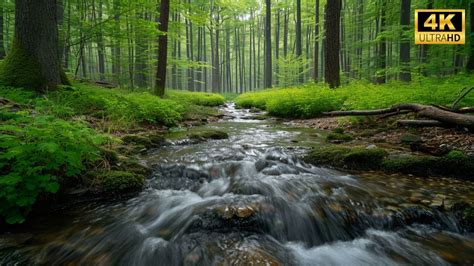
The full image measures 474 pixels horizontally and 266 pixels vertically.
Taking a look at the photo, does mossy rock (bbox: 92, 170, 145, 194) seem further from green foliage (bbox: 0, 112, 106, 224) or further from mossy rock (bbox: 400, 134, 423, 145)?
mossy rock (bbox: 400, 134, 423, 145)

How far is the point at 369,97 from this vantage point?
6891mm

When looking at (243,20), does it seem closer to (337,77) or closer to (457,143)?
(337,77)

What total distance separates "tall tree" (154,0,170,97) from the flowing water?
23.8 feet

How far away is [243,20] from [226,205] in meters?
39.7

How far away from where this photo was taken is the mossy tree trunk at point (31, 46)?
18.6 ft

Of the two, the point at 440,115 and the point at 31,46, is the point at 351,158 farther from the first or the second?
the point at 31,46

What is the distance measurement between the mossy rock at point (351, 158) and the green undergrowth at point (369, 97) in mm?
2735

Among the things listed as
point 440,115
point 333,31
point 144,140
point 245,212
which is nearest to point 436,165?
point 440,115

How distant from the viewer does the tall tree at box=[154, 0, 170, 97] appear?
966 centimetres

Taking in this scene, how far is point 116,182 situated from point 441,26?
1231 centimetres

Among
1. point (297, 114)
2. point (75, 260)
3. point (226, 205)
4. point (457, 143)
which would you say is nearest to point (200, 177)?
point (226, 205)

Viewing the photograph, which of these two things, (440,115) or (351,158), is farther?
(440,115)

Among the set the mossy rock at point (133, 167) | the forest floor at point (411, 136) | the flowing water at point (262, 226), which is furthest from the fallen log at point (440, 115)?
the mossy rock at point (133, 167)

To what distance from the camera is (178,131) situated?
23.2ft
